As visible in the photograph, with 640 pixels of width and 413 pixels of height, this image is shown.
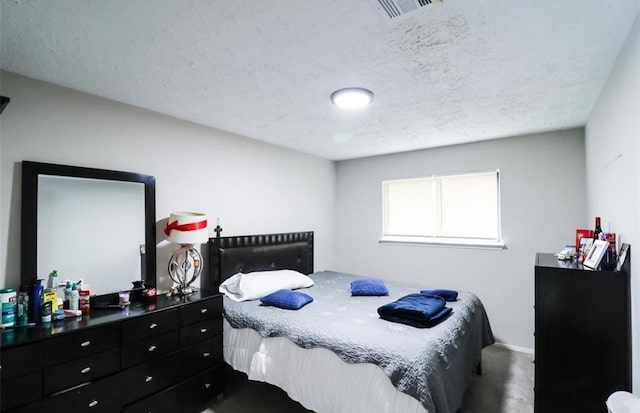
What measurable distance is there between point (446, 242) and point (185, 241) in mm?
3230

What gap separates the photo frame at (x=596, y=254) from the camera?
1889 millimetres

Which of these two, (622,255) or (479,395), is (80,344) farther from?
(622,255)

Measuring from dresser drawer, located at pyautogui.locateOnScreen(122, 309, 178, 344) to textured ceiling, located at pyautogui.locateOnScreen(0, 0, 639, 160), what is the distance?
166 centimetres

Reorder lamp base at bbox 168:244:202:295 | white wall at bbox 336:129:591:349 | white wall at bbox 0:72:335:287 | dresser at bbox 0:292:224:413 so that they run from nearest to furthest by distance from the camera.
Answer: dresser at bbox 0:292:224:413 → white wall at bbox 0:72:335:287 → lamp base at bbox 168:244:202:295 → white wall at bbox 336:129:591:349

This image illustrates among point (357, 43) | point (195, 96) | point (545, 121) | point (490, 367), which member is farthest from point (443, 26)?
point (490, 367)

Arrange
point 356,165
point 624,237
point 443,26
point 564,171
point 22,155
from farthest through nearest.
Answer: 1. point 356,165
2. point 564,171
3. point 22,155
4. point 624,237
5. point 443,26

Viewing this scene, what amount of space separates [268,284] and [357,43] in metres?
2.31

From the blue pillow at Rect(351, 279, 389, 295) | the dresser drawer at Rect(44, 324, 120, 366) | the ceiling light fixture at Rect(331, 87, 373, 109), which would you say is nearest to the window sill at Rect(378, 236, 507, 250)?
the blue pillow at Rect(351, 279, 389, 295)

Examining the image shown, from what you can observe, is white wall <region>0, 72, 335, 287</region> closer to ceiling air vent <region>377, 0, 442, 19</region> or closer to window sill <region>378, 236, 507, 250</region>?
window sill <region>378, 236, 507, 250</region>

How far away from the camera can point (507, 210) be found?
3646 millimetres

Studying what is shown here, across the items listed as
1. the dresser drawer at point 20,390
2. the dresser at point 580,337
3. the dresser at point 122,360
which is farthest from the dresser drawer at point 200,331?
the dresser at point 580,337

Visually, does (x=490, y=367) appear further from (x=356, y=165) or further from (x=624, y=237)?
(x=356, y=165)

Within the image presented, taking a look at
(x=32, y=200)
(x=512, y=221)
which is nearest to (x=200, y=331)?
(x=32, y=200)

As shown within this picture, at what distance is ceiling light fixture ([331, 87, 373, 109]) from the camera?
2227mm
